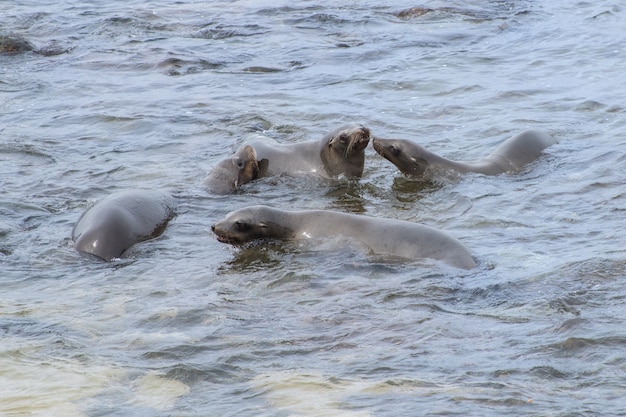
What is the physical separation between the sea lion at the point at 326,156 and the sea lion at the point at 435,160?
246mm

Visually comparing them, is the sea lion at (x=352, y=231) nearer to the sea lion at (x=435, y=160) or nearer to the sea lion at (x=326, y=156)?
the sea lion at (x=326, y=156)

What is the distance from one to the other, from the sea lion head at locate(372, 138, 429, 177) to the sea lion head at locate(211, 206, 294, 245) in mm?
1913

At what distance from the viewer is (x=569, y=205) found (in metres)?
7.79

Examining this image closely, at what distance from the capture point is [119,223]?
23.1 feet

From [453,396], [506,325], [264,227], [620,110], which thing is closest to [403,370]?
[453,396]

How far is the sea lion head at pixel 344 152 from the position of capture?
8.72m

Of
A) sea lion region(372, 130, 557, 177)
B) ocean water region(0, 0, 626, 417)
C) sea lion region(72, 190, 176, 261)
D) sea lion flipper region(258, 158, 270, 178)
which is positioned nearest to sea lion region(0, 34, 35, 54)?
ocean water region(0, 0, 626, 417)

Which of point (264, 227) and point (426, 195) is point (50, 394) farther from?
point (426, 195)

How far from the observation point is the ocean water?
483 centimetres

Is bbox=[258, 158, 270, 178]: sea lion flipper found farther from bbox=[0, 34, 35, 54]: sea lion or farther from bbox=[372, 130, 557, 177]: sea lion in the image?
bbox=[0, 34, 35, 54]: sea lion

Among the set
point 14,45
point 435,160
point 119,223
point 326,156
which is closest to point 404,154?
point 435,160

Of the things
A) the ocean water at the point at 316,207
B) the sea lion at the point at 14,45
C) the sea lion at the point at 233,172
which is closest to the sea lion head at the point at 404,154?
the ocean water at the point at 316,207

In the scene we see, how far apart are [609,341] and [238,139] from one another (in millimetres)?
5674

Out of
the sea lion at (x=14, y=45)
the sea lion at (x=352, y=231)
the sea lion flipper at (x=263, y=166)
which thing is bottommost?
the sea lion flipper at (x=263, y=166)
